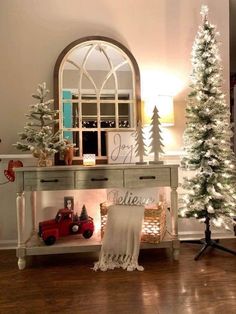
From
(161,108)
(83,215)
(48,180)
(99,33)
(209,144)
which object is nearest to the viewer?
(48,180)

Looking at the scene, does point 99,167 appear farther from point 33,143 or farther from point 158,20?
point 158,20

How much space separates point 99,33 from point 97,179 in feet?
5.18

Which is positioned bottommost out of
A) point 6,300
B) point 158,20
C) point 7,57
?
point 6,300

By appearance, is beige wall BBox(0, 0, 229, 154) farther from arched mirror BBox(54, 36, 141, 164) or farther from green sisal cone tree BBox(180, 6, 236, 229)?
green sisal cone tree BBox(180, 6, 236, 229)

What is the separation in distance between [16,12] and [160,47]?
1511mm

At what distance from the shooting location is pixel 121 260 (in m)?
2.46

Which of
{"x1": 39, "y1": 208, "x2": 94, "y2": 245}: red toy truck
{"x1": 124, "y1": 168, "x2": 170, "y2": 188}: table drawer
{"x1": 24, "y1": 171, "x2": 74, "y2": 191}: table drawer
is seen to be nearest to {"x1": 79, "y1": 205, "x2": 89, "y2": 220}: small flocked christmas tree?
{"x1": 39, "y1": 208, "x2": 94, "y2": 245}: red toy truck

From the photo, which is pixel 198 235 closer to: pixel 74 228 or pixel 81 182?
pixel 74 228

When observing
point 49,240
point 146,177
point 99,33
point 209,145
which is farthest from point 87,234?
point 99,33

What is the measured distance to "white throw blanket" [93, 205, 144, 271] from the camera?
2.44 m

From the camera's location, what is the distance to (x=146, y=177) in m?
2.53

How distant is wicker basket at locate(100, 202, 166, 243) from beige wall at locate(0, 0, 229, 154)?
2.70 ft

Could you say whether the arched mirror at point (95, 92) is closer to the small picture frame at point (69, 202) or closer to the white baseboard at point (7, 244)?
the small picture frame at point (69, 202)

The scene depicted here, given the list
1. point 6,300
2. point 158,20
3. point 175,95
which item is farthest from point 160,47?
point 6,300
